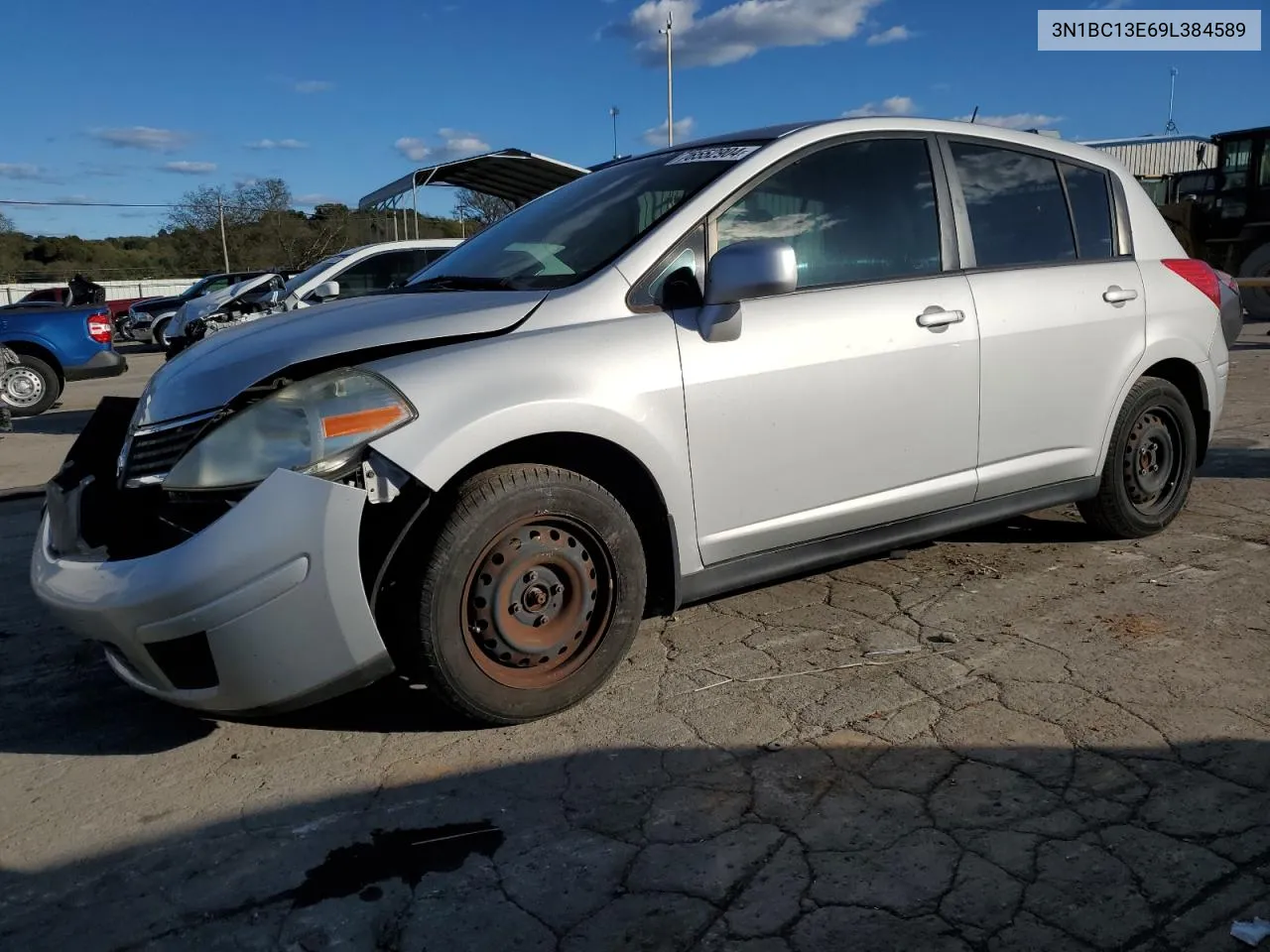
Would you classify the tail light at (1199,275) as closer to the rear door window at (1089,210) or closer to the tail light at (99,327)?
the rear door window at (1089,210)

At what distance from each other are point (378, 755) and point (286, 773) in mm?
248

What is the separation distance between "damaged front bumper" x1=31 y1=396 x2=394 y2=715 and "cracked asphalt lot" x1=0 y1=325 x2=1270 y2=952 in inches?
12.7

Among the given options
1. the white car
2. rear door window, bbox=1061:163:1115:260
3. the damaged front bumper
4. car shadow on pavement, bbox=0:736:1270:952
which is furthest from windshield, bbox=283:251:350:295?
car shadow on pavement, bbox=0:736:1270:952

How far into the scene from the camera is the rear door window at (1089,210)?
13.8ft

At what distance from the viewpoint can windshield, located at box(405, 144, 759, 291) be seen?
128 inches

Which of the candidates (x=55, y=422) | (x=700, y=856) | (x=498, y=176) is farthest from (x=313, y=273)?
(x=700, y=856)

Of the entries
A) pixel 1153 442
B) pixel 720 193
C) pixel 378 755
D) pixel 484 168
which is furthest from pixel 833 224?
pixel 484 168

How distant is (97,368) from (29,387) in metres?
0.73

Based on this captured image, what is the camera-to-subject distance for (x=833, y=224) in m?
3.50

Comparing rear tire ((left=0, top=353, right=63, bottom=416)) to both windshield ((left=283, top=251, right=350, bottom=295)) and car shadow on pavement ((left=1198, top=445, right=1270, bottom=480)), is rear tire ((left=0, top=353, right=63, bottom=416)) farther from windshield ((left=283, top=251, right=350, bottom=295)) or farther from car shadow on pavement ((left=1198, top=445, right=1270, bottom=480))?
car shadow on pavement ((left=1198, top=445, right=1270, bottom=480))

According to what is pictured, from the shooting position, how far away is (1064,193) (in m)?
4.20

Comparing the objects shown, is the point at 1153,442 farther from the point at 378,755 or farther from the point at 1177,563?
the point at 378,755

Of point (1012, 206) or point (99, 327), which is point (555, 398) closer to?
point (1012, 206)

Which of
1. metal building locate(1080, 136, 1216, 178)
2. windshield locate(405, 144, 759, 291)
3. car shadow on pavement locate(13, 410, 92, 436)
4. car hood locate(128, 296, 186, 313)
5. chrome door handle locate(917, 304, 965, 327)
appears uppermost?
metal building locate(1080, 136, 1216, 178)
